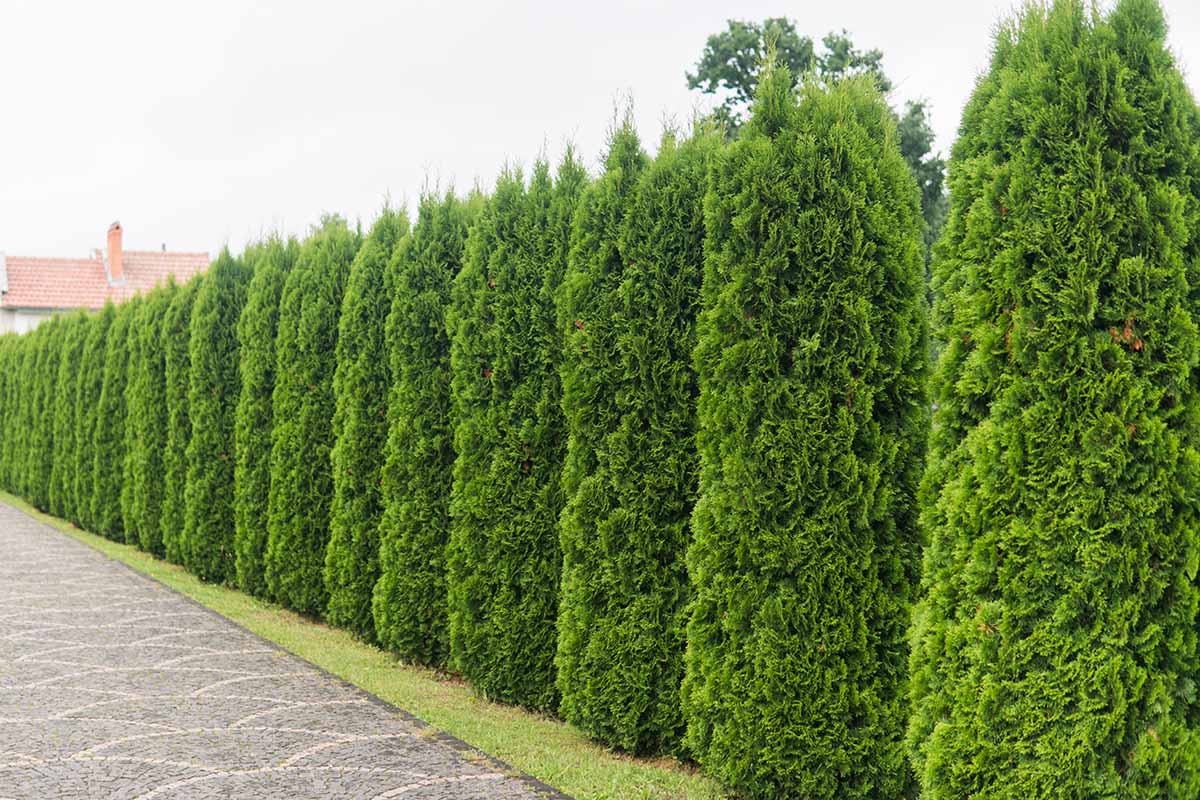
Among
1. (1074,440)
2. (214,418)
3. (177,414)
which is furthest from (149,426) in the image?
(1074,440)

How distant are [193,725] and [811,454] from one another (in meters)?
4.22

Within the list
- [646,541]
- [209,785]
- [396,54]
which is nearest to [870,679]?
[646,541]

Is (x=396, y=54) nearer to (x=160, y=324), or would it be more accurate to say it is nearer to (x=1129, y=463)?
(x=160, y=324)

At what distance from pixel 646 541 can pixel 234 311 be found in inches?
344

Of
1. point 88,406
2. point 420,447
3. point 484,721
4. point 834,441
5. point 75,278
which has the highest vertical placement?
point 75,278

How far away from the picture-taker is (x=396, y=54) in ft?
33.8

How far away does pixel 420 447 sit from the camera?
27.2ft

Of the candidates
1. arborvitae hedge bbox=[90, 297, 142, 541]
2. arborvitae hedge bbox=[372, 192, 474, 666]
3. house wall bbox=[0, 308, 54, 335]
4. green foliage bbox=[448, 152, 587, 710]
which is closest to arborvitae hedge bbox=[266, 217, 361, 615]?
arborvitae hedge bbox=[372, 192, 474, 666]

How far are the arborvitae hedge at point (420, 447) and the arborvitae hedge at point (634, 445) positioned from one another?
7.75 ft

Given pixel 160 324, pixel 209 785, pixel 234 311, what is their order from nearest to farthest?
pixel 209 785, pixel 234 311, pixel 160 324

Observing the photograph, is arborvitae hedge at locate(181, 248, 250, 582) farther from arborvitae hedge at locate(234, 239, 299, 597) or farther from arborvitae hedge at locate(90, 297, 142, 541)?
arborvitae hedge at locate(90, 297, 142, 541)

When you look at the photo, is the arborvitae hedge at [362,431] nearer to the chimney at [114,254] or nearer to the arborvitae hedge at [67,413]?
the arborvitae hedge at [67,413]

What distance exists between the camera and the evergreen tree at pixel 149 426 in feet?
49.0

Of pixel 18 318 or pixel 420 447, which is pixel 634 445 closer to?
pixel 420 447
